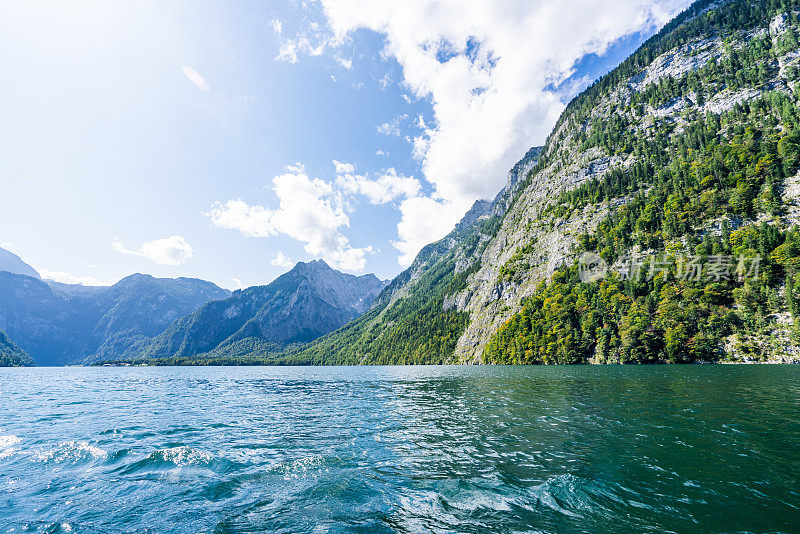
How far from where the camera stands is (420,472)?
14.7m

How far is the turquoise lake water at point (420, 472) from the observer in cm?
1013

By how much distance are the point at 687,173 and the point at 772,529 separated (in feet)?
606

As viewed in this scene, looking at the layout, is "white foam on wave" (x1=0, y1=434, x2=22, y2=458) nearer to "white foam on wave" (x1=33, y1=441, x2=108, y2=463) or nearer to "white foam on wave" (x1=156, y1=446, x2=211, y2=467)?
"white foam on wave" (x1=33, y1=441, x2=108, y2=463)

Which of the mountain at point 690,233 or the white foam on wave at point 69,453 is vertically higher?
the mountain at point 690,233

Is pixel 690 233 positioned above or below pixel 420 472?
above

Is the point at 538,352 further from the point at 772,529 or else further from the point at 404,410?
the point at 772,529

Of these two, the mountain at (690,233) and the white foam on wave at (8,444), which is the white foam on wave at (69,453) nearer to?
the white foam on wave at (8,444)

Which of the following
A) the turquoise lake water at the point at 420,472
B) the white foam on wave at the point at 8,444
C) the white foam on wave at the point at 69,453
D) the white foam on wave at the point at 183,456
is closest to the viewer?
the turquoise lake water at the point at 420,472

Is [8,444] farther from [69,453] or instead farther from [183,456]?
[183,456]

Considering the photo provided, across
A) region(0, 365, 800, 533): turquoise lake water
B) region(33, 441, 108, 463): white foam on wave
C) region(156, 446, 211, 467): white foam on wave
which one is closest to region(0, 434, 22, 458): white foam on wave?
region(0, 365, 800, 533): turquoise lake water

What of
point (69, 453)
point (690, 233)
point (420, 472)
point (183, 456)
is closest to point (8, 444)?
point (69, 453)

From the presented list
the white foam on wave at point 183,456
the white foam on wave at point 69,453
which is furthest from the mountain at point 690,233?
the white foam on wave at point 69,453

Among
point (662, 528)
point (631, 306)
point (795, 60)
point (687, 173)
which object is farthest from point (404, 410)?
point (795, 60)

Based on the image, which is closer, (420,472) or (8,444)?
(420,472)
